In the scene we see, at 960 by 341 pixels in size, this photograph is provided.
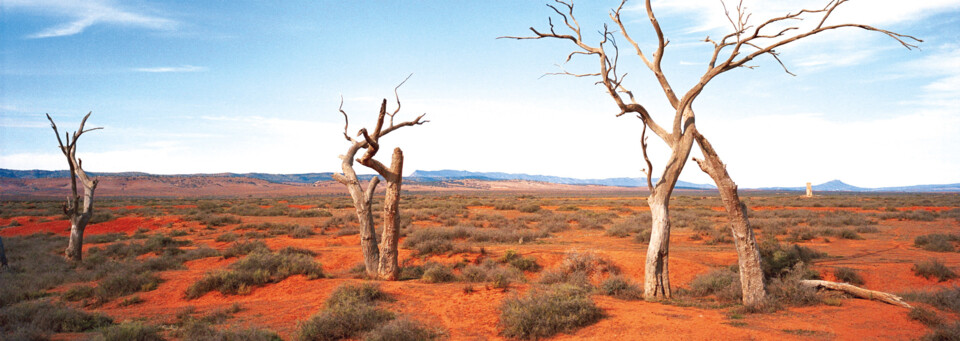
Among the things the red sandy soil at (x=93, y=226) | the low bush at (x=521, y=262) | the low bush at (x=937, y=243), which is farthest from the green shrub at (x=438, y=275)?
the red sandy soil at (x=93, y=226)

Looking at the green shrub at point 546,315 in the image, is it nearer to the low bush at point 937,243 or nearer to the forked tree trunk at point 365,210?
the forked tree trunk at point 365,210

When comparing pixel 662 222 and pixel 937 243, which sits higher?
pixel 662 222

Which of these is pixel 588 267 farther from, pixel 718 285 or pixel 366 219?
pixel 366 219

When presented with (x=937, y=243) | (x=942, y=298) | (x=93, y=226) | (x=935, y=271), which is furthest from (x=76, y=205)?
(x=937, y=243)

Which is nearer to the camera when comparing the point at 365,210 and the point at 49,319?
the point at 49,319

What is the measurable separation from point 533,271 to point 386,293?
522cm

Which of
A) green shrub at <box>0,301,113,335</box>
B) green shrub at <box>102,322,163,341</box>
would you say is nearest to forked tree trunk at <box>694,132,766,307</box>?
green shrub at <box>102,322,163,341</box>

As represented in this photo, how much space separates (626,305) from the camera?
7.52 meters

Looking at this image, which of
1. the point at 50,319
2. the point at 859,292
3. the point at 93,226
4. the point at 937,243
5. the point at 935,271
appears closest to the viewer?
the point at 50,319

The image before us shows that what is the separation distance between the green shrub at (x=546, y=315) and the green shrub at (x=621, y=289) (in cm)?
155

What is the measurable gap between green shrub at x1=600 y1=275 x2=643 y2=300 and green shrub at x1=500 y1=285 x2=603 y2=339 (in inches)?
60.9

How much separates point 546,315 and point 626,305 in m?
1.98

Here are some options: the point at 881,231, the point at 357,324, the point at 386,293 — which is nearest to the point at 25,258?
the point at 386,293

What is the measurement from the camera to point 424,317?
7402 mm
